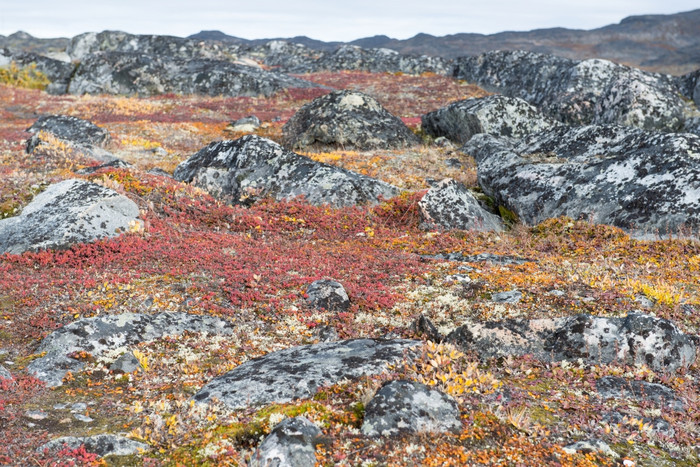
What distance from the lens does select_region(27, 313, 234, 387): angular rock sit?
307 inches

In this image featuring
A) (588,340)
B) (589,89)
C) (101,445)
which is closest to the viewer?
(101,445)

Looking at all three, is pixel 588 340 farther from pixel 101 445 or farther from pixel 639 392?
pixel 101 445

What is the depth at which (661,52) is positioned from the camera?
16062 centimetres

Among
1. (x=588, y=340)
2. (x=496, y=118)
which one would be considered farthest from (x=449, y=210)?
(x=496, y=118)

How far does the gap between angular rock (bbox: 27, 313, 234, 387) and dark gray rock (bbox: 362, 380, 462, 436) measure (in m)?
4.27

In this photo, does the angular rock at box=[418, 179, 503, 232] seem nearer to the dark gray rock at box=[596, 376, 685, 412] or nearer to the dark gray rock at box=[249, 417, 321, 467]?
the dark gray rock at box=[596, 376, 685, 412]

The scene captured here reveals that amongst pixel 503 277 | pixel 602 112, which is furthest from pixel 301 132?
pixel 503 277

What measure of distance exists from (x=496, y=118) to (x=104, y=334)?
2648 cm

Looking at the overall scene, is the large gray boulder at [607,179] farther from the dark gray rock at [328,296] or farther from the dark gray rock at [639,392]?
the dark gray rock at [328,296]

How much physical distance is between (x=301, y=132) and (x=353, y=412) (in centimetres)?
2551

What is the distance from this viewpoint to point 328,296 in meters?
10.6

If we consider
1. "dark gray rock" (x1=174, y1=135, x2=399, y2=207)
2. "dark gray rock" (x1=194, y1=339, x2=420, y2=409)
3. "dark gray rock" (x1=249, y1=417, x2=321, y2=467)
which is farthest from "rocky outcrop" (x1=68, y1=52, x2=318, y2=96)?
"dark gray rock" (x1=249, y1=417, x2=321, y2=467)

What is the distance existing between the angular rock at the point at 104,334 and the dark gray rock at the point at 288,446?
13.0ft

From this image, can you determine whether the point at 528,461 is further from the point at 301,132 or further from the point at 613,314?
the point at 301,132
